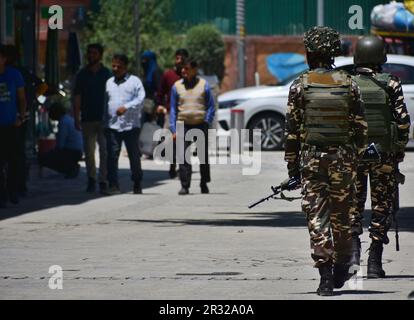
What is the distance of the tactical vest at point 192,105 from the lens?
65.0ft

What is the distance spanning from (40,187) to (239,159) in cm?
596

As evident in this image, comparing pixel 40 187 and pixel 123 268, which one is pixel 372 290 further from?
pixel 40 187

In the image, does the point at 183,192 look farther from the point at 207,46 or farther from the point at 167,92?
the point at 207,46

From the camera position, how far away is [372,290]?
10.2m

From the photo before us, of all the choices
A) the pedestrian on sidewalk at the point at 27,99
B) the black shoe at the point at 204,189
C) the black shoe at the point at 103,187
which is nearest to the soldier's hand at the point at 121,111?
the black shoe at the point at 103,187

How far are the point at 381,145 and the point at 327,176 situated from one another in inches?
44.0

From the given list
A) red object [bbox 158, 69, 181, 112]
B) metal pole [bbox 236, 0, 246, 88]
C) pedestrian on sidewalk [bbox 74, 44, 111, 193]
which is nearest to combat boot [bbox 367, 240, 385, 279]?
pedestrian on sidewalk [bbox 74, 44, 111, 193]

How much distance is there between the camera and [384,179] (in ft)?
36.3

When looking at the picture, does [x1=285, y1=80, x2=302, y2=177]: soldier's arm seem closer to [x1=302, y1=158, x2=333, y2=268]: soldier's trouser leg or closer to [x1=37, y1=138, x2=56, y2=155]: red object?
[x1=302, y1=158, x2=333, y2=268]: soldier's trouser leg

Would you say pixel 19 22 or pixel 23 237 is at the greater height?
pixel 19 22

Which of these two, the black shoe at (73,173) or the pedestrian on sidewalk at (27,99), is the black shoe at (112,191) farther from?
the black shoe at (73,173)

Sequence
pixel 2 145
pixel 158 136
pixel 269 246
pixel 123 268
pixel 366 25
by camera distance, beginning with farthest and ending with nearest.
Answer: pixel 366 25 < pixel 158 136 < pixel 2 145 < pixel 269 246 < pixel 123 268

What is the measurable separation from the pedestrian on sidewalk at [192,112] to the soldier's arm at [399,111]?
8650mm
